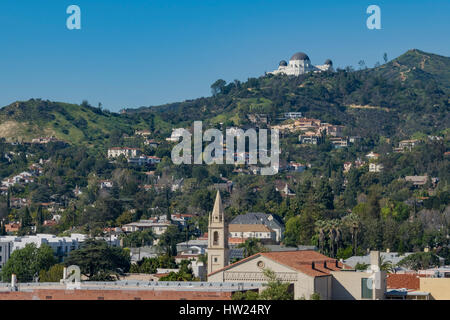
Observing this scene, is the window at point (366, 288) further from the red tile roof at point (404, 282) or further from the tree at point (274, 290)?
the red tile roof at point (404, 282)

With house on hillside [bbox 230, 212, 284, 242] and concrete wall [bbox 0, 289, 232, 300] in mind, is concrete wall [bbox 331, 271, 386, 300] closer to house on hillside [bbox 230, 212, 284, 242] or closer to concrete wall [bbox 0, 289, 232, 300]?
concrete wall [bbox 0, 289, 232, 300]

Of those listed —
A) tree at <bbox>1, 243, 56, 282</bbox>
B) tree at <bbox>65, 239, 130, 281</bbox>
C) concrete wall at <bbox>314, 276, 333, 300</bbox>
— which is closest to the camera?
concrete wall at <bbox>314, 276, 333, 300</bbox>

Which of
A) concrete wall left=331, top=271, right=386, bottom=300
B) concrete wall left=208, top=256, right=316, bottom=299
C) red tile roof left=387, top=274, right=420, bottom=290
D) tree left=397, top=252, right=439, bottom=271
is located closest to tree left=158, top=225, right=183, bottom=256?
tree left=397, top=252, right=439, bottom=271

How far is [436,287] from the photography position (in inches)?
2125

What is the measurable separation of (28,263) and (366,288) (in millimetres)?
40775

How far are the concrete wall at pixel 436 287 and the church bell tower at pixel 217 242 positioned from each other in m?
13.4

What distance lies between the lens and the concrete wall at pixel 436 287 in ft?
175

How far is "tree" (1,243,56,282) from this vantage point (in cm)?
8431

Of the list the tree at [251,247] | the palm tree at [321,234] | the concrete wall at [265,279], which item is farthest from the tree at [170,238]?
the concrete wall at [265,279]

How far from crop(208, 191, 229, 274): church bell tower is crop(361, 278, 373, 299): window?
40.8 ft

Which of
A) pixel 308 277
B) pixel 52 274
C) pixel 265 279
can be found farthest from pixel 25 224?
pixel 308 277

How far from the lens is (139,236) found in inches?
4786

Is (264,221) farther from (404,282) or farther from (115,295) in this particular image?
(115,295)
